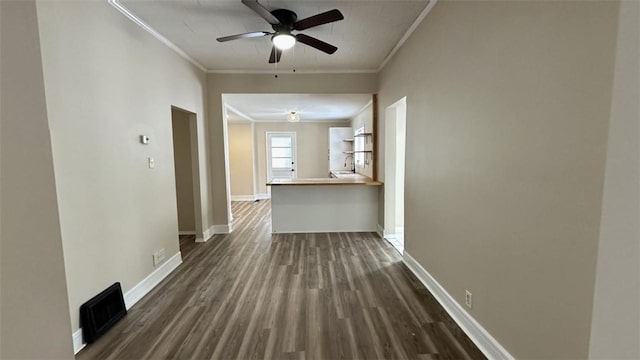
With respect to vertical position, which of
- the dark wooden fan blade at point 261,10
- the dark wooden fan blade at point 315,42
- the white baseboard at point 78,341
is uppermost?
the dark wooden fan blade at point 261,10

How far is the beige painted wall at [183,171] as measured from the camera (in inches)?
180

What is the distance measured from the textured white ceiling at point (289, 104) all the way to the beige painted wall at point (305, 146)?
3.50ft

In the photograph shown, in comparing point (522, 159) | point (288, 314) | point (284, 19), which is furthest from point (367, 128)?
point (522, 159)

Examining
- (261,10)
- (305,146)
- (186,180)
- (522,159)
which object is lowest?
Answer: (186,180)

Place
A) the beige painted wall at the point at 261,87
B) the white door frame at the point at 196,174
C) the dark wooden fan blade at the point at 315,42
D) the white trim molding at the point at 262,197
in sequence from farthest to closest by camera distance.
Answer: the white trim molding at the point at 262,197
the beige painted wall at the point at 261,87
the white door frame at the point at 196,174
the dark wooden fan blade at the point at 315,42

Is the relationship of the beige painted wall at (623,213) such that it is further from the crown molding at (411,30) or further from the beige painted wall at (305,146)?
the beige painted wall at (305,146)

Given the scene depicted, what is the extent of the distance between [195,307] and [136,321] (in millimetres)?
442

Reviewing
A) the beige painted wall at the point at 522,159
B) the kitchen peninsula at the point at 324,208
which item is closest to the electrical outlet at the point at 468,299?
the beige painted wall at the point at 522,159

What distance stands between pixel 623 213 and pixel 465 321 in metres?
1.72

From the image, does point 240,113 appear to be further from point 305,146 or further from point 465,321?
point 465,321

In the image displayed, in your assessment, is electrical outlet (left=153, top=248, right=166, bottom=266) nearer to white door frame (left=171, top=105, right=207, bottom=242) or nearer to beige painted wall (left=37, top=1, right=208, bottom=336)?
beige painted wall (left=37, top=1, right=208, bottom=336)

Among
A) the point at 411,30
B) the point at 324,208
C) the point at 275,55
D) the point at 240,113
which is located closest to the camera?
the point at 411,30

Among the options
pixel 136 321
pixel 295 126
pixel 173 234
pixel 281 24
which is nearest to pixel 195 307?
pixel 136 321

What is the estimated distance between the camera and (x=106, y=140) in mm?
2266
